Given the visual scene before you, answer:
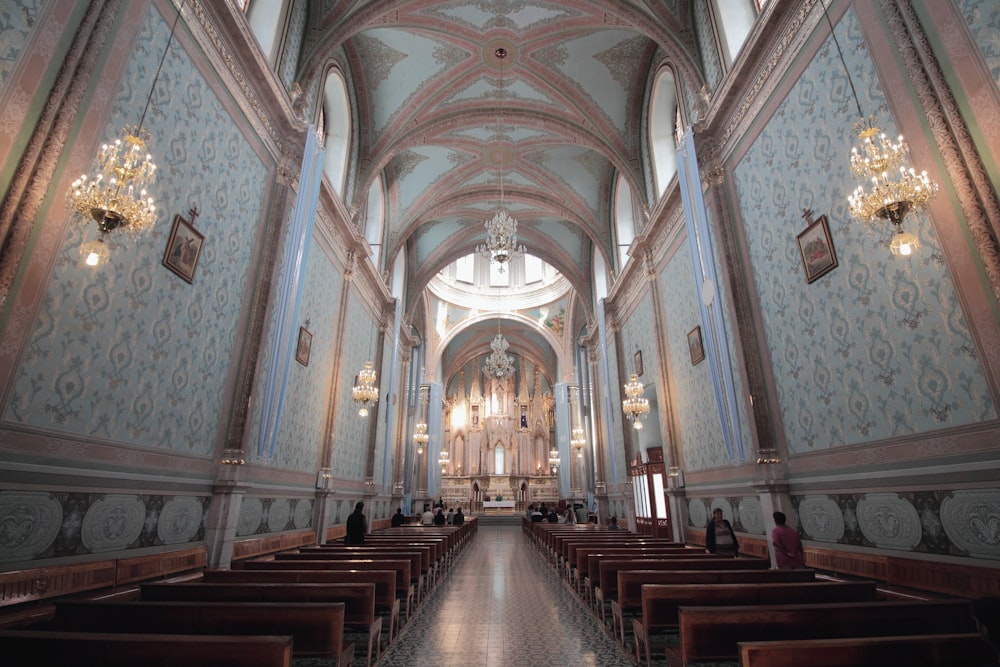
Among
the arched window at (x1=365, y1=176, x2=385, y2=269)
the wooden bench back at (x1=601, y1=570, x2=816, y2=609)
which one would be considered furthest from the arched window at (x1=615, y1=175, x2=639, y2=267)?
the wooden bench back at (x1=601, y1=570, x2=816, y2=609)

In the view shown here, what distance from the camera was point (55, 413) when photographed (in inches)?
161

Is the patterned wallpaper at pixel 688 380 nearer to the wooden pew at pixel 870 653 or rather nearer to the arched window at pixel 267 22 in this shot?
the wooden pew at pixel 870 653

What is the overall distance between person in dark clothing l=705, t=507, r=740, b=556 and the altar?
2790 centimetres

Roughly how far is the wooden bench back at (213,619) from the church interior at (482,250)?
3.57 feet

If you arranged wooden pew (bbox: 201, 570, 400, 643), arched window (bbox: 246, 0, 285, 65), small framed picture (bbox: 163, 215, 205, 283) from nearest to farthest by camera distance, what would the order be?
1. wooden pew (bbox: 201, 570, 400, 643)
2. small framed picture (bbox: 163, 215, 205, 283)
3. arched window (bbox: 246, 0, 285, 65)

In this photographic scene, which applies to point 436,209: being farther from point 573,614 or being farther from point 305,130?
point 573,614

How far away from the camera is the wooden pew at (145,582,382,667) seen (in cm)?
358

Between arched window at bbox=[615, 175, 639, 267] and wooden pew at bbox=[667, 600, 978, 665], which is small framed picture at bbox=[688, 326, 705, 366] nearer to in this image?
arched window at bbox=[615, 175, 639, 267]

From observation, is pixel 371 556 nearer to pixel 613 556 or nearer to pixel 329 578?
pixel 329 578

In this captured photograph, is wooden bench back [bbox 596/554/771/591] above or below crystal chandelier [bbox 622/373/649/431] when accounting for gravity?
below

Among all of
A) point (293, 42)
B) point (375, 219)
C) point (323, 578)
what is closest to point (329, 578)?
point (323, 578)

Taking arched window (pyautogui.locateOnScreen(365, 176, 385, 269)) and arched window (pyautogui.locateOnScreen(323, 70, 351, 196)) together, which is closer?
arched window (pyautogui.locateOnScreen(323, 70, 351, 196))

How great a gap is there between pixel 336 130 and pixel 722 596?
39.1 ft

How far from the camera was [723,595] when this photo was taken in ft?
11.8
